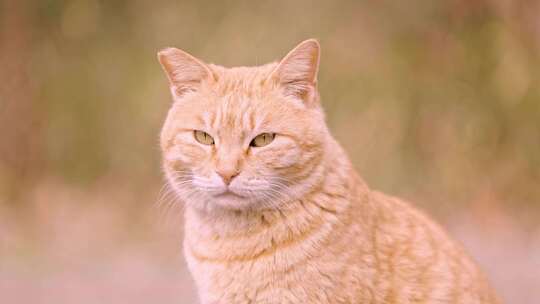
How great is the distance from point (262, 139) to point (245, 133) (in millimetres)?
89

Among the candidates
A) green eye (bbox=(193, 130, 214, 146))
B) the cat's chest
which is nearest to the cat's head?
green eye (bbox=(193, 130, 214, 146))

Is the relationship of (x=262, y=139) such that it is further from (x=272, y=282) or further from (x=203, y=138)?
(x=272, y=282)

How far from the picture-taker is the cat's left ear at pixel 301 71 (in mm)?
3330

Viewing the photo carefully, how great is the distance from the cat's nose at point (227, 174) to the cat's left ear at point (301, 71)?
1.57 ft

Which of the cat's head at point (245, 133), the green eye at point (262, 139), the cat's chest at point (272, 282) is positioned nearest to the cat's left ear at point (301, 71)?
the cat's head at point (245, 133)

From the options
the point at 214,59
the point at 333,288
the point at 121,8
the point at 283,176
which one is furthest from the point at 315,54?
the point at 121,8

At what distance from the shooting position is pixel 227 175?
322 cm

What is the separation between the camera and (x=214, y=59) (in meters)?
5.45

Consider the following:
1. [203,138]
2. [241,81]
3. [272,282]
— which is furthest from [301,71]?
[272,282]

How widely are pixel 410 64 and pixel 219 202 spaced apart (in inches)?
99.9

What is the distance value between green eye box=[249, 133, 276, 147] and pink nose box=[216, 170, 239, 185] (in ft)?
0.62

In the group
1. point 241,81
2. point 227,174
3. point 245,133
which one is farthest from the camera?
point 241,81

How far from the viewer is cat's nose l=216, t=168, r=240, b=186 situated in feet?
10.6

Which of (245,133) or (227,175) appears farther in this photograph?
(245,133)
